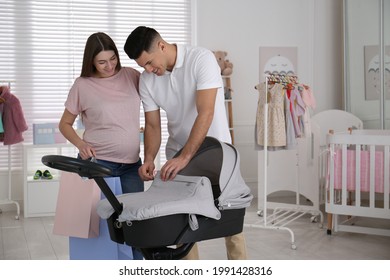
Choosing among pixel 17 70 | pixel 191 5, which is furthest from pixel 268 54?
pixel 17 70

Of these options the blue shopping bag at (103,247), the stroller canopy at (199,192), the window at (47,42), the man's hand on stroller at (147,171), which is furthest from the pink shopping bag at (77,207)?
the window at (47,42)

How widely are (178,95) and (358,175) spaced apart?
207 cm

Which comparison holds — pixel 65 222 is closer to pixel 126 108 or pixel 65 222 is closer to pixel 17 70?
pixel 126 108

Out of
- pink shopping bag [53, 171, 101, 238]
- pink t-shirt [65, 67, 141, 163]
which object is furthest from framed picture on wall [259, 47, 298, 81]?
pink shopping bag [53, 171, 101, 238]

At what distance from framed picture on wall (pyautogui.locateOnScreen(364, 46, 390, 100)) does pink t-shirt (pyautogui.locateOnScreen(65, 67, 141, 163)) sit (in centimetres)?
338

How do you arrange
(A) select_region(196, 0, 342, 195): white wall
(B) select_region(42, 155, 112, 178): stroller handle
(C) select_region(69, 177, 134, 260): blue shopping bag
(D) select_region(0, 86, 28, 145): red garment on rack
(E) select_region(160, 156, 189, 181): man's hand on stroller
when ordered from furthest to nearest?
(A) select_region(196, 0, 342, 195): white wall
(D) select_region(0, 86, 28, 145): red garment on rack
(C) select_region(69, 177, 134, 260): blue shopping bag
(E) select_region(160, 156, 189, 181): man's hand on stroller
(B) select_region(42, 155, 112, 178): stroller handle

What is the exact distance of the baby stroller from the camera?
1.78m

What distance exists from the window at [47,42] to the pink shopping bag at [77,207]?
299 centimetres

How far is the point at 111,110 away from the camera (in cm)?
243

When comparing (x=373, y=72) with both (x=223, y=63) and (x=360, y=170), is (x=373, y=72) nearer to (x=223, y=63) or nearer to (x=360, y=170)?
(x=223, y=63)

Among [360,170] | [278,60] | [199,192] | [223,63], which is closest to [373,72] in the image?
[278,60]

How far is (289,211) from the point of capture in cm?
467

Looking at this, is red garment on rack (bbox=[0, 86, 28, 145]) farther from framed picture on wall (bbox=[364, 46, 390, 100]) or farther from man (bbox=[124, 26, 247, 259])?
framed picture on wall (bbox=[364, 46, 390, 100])
